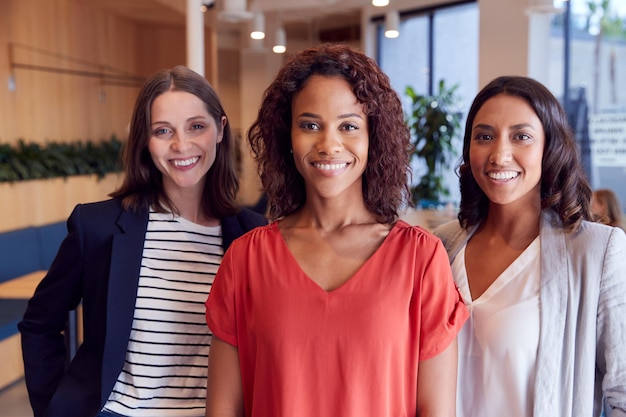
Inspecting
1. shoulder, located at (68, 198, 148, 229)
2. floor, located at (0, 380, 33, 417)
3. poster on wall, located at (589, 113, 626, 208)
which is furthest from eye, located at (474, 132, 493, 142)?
poster on wall, located at (589, 113, 626, 208)

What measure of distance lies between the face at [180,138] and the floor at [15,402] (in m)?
3.25

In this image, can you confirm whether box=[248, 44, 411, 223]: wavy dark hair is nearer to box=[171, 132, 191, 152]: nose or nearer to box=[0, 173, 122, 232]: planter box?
box=[171, 132, 191, 152]: nose

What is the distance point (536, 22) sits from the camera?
24.1 ft

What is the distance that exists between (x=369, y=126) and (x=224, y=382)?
0.69 m

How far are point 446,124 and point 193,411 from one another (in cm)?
685

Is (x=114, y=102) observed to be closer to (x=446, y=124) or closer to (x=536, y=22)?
(x=446, y=124)

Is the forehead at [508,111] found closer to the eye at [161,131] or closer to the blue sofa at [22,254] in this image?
the eye at [161,131]

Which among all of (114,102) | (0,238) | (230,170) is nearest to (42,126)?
(114,102)

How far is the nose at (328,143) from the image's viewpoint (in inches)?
53.7

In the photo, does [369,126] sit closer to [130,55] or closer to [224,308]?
[224,308]

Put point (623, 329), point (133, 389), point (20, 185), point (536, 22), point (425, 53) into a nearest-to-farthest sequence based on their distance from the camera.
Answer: point (623, 329) → point (133, 389) → point (20, 185) → point (536, 22) → point (425, 53)

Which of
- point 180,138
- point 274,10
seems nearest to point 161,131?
point 180,138

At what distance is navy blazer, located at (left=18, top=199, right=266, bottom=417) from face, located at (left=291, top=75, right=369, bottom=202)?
0.57 metres

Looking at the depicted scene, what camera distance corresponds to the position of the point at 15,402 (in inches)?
177
